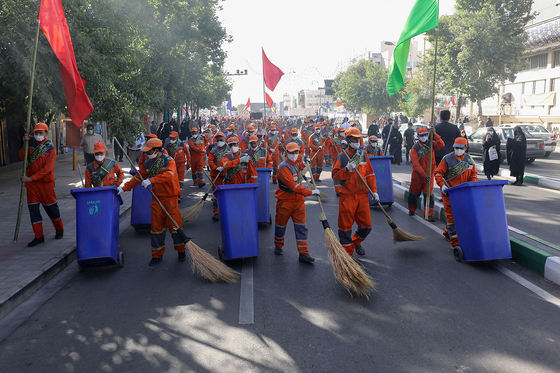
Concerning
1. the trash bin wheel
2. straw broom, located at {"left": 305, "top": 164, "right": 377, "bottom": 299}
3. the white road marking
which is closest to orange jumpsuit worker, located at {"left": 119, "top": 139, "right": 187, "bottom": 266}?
the white road marking

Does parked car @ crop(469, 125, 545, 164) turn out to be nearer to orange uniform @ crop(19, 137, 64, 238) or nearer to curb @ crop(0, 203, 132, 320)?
orange uniform @ crop(19, 137, 64, 238)

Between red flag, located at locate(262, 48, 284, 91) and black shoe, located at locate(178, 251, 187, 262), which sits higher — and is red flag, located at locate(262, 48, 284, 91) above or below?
above

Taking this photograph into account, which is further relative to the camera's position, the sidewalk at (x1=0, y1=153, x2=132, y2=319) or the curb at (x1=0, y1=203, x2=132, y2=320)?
the sidewalk at (x1=0, y1=153, x2=132, y2=319)

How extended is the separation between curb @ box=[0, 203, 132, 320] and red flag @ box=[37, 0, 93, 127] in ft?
7.13

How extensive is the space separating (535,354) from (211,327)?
2.95 meters

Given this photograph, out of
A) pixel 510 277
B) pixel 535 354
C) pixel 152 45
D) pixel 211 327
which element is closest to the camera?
pixel 535 354

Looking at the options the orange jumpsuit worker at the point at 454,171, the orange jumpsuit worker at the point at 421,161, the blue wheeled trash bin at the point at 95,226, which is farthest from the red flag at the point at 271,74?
the blue wheeled trash bin at the point at 95,226

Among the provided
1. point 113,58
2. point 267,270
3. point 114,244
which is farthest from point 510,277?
point 113,58

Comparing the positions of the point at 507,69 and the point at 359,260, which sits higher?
the point at 507,69

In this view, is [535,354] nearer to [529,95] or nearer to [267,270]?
[267,270]

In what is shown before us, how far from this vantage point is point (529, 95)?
35.1 metres

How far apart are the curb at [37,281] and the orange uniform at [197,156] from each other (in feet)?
20.6

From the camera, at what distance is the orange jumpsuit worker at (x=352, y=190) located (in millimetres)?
6527

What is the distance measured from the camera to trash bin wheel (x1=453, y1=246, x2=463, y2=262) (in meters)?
6.50
